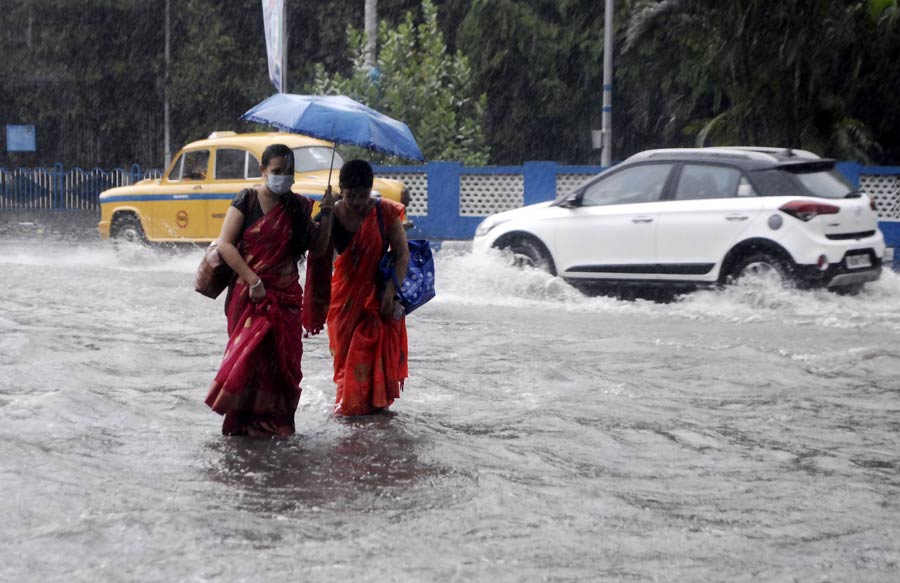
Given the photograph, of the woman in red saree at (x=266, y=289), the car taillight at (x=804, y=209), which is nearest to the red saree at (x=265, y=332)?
the woman in red saree at (x=266, y=289)

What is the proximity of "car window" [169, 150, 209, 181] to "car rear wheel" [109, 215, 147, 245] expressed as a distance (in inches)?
40.4

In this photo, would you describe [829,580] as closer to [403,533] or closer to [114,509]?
[403,533]

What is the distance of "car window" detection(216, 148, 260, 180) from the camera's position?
17.8 meters

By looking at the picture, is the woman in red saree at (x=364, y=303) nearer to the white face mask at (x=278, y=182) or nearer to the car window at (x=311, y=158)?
the white face mask at (x=278, y=182)

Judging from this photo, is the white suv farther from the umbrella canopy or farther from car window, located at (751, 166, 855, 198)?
the umbrella canopy

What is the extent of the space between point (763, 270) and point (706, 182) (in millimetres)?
1050

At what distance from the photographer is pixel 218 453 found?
6.96 m

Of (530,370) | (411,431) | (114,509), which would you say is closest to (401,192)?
(530,370)

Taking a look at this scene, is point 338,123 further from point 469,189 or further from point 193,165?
point 469,189

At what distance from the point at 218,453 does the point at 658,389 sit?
3292 mm

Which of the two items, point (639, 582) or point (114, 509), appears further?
point (114, 509)

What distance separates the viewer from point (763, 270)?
41.8ft

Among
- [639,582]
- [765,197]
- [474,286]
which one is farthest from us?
[474,286]

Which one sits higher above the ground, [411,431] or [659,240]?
[659,240]
